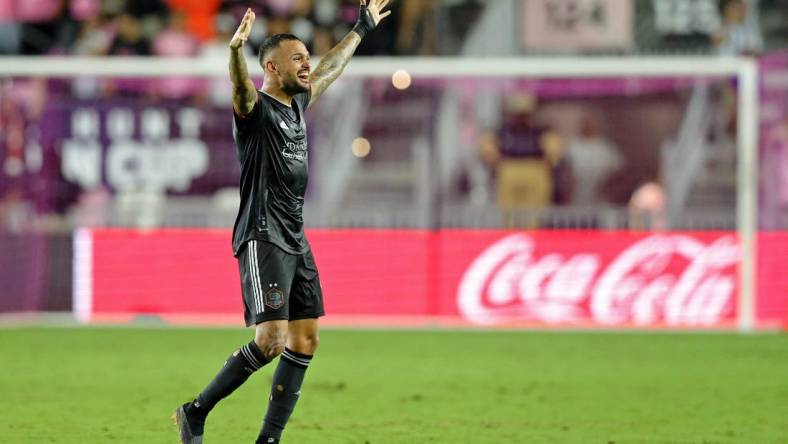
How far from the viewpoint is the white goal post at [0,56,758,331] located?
15109 mm

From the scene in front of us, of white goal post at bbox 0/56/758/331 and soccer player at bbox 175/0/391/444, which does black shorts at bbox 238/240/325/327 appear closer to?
soccer player at bbox 175/0/391/444

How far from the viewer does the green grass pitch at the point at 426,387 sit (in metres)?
8.01

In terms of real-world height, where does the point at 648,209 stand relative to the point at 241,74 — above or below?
below

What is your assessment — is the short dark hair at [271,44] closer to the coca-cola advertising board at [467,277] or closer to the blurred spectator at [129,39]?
the coca-cola advertising board at [467,277]

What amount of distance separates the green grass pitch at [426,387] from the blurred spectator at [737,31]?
3105 mm

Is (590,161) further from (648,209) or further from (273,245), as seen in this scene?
(273,245)

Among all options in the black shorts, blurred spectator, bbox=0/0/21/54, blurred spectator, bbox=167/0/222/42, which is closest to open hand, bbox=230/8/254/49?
the black shorts

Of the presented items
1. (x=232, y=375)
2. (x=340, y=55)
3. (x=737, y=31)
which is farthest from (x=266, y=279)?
(x=737, y=31)

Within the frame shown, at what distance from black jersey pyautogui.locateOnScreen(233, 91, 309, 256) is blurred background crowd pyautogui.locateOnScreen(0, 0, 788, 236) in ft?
28.3

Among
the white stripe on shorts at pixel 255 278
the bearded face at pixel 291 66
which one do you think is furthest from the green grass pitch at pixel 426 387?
the bearded face at pixel 291 66

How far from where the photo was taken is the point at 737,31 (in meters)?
15.4

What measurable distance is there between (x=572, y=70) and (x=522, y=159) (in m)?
1.09

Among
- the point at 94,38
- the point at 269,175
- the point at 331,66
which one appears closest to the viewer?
the point at 269,175

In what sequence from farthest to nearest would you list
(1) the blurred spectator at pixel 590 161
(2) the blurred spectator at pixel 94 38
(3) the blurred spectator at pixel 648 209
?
(2) the blurred spectator at pixel 94 38
(1) the blurred spectator at pixel 590 161
(3) the blurred spectator at pixel 648 209
